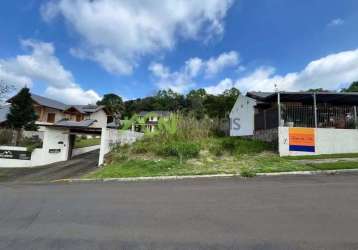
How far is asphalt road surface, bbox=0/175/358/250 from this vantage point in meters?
3.73

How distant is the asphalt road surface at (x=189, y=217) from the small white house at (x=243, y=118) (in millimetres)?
13432

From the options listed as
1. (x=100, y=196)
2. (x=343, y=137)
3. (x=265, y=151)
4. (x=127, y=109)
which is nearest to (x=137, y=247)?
(x=100, y=196)

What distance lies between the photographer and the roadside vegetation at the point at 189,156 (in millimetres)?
10367

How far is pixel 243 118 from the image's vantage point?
2291 cm

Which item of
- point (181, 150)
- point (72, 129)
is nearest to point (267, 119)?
point (181, 150)

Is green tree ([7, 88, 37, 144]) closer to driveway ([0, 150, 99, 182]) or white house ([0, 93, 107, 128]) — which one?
white house ([0, 93, 107, 128])

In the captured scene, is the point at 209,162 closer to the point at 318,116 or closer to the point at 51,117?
the point at 318,116

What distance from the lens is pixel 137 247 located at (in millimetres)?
3578

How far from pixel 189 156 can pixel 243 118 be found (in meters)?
11.6

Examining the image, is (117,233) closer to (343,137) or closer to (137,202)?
(137,202)

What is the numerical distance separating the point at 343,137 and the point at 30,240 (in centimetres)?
1519

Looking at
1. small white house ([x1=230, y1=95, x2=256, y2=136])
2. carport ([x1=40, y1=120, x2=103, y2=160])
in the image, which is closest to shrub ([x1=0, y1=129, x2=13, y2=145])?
carport ([x1=40, y1=120, x2=103, y2=160])

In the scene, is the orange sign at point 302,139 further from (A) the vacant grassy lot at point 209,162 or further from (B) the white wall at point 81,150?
(B) the white wall at point 81,150

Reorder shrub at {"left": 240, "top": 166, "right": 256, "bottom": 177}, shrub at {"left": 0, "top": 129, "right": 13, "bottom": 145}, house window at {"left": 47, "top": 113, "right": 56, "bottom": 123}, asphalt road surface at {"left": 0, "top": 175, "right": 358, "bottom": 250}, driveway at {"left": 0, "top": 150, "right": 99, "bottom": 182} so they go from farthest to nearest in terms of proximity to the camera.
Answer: house window at {"left": 47, "top": 113, "right": 56, "bottom": 123} < shrub at {"left": 0, "top": 129, "right": 13, "bottom": 145} < driveway at {"left": 0, "top": 150, "right": 99, "bottom": 182} < shrub at {"left": 240, "top": 166, "right": 256, "bottom": 177} < asphalt road surface at {"left": 0, "top": 175, "right": 358, "bottom": 250}
